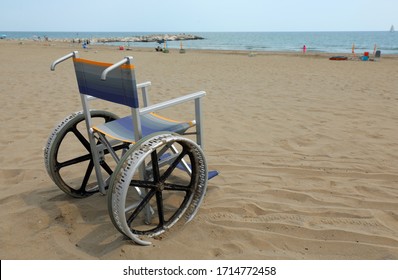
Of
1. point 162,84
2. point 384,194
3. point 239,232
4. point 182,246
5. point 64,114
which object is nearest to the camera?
point 182,246

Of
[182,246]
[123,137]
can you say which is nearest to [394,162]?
[182,246]

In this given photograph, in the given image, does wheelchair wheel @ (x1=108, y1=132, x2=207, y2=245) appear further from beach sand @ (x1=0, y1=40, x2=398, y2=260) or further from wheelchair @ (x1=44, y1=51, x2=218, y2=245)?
beach sand @ (x1=0, y1=40, x2=398, y2=260)

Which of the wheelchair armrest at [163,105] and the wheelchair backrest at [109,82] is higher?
the wheelchair backrest at [109,82]

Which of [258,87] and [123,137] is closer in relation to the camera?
[123,137]

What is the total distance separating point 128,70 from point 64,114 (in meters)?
3.93

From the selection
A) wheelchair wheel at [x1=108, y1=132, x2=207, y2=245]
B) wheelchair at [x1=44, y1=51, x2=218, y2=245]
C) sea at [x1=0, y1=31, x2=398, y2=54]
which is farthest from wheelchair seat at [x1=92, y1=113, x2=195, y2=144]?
sea at [x1=0, y1=31, x2=398, y2=54]

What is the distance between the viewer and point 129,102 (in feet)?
6.89

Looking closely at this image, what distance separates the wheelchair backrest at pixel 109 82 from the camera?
204cm

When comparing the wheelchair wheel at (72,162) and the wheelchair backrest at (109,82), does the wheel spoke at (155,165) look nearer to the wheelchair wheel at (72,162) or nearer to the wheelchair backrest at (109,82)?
the wheelchair backrest at (109,82)

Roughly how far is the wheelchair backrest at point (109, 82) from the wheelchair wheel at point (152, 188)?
0.32 metres

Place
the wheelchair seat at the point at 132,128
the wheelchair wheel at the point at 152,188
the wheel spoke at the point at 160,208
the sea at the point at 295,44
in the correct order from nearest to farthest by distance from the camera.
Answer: the wheelchair wheel at the point at 152,188, the wheel spoke at the point at 160,208, the wheelchair seat at the point at 132,128, the sea at the point at 295,44

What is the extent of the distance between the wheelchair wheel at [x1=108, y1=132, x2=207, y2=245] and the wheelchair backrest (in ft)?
1.05

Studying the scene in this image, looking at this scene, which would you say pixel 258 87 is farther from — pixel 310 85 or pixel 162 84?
pixel 162 84

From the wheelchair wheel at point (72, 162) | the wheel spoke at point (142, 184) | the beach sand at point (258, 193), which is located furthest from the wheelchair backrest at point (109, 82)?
the beach sand at point (258, 193)
